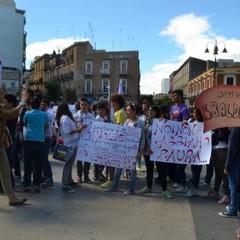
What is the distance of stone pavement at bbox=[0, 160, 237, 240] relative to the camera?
5.48 metres

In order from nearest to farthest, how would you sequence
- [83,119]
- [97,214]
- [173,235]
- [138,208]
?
[173,235] < [97,214] < [138,208] < [83,119]

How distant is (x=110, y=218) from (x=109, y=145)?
2.25 meters

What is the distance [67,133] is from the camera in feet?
Answer: 26.5

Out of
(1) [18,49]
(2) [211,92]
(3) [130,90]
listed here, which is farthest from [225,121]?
(1) [18,49]

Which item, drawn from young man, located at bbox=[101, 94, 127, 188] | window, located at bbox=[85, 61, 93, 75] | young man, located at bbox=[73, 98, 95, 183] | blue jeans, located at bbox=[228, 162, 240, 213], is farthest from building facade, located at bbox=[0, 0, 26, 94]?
blue jeans, located at bbox=[228, 162, 240, 213]

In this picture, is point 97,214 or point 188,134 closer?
point 97,214

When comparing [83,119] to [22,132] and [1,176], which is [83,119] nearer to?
[22,132]

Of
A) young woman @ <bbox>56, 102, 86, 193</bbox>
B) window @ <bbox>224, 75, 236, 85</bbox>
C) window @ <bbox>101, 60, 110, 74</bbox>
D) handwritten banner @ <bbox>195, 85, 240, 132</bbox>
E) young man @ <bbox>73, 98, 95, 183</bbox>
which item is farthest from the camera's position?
window @ <bbox>224, 75, 236, 85</bbox>

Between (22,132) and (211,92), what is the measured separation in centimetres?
384

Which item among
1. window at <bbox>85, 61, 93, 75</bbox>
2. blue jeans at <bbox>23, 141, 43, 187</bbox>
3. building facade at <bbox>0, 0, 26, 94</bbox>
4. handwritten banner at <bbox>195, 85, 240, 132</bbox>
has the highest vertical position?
building facade at <bbox>0, 0, 26, 94</bbox>

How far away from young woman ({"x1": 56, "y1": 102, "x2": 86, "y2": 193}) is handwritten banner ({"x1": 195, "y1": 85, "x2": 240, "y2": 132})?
2568 millimetres

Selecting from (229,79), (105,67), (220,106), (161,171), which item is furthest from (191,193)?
(229,79)

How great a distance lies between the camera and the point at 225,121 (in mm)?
6496

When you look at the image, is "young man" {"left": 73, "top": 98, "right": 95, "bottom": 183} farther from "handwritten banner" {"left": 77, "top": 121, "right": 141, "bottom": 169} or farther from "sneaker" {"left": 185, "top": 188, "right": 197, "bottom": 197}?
"sneaker" {"left": 185, "top": 188, "right": 197, "bottom": 197}
